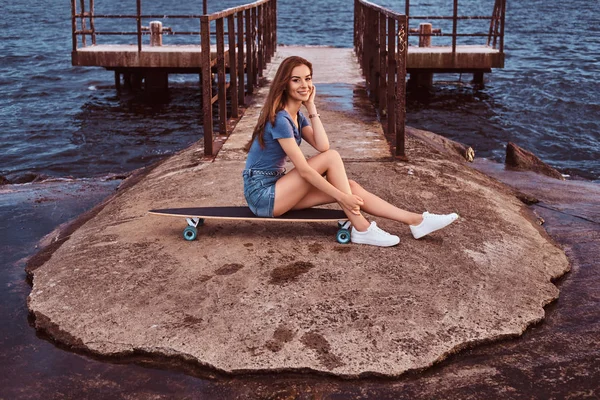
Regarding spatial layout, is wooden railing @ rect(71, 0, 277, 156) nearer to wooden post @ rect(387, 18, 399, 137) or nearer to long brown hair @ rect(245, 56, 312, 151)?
wooden post @ rect(387, 18, 399, 137)

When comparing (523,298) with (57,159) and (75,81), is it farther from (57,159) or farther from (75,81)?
(75,81)

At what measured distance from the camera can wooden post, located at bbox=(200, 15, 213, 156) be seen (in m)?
7.46

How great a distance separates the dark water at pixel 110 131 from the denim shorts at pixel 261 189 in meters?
1.59

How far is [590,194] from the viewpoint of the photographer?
825 centimetres

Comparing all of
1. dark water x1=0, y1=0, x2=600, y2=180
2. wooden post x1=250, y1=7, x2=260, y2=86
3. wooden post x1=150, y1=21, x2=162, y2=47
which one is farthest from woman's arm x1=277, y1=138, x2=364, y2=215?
wooden post x1=150, y1=21, x2=162, y2=47

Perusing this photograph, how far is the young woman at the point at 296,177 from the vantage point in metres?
5.20

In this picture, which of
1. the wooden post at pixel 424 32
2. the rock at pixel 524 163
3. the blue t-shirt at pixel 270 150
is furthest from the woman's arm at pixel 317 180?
the wooden post at pixel 424 32

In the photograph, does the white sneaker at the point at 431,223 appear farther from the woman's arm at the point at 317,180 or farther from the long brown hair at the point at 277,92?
the long brown hair at the point at 277,92

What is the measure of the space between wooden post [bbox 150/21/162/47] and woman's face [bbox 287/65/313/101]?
12.7 metres

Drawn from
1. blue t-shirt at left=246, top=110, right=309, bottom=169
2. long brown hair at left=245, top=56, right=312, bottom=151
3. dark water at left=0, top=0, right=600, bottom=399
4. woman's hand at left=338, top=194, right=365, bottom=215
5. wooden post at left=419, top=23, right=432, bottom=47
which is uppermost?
wooden post at left=419, top=23, right=432, bottom=47

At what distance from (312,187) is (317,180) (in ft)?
0.61

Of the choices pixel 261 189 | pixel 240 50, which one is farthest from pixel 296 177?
pixel 240 50

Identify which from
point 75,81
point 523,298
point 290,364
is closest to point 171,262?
point 290,364

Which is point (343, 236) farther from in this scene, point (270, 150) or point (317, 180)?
point (270, 150)
